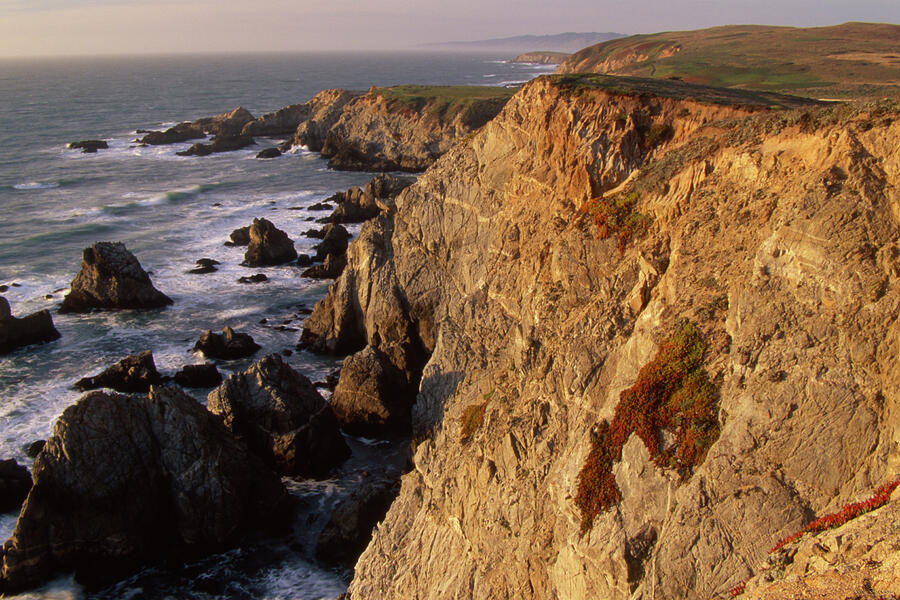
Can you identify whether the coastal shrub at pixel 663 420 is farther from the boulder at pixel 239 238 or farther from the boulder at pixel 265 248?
the boulder at pixel 239 238

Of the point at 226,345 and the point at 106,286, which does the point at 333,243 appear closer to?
the point at 106,286

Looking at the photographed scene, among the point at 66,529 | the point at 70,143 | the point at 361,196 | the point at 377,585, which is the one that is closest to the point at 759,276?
the point at 377,585

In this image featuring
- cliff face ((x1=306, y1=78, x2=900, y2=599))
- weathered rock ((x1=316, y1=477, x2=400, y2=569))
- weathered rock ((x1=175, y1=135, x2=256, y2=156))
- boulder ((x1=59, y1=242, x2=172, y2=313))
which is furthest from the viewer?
weathered rock ((x1=175, y1=135, x2=256, y2=156))

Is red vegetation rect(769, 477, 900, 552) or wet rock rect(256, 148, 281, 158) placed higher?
wet rock rect(256, 148, 281, 158)

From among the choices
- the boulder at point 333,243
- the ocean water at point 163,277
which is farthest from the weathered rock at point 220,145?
the boulder at point 333,243

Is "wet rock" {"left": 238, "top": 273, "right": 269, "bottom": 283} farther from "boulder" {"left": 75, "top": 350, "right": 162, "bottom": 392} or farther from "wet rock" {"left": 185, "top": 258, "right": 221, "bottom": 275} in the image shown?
"boulder" {"left": 75, "top": 350, "right": 162, "bottom": 392}

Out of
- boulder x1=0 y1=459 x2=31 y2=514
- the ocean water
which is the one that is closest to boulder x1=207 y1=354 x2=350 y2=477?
the ocean water
